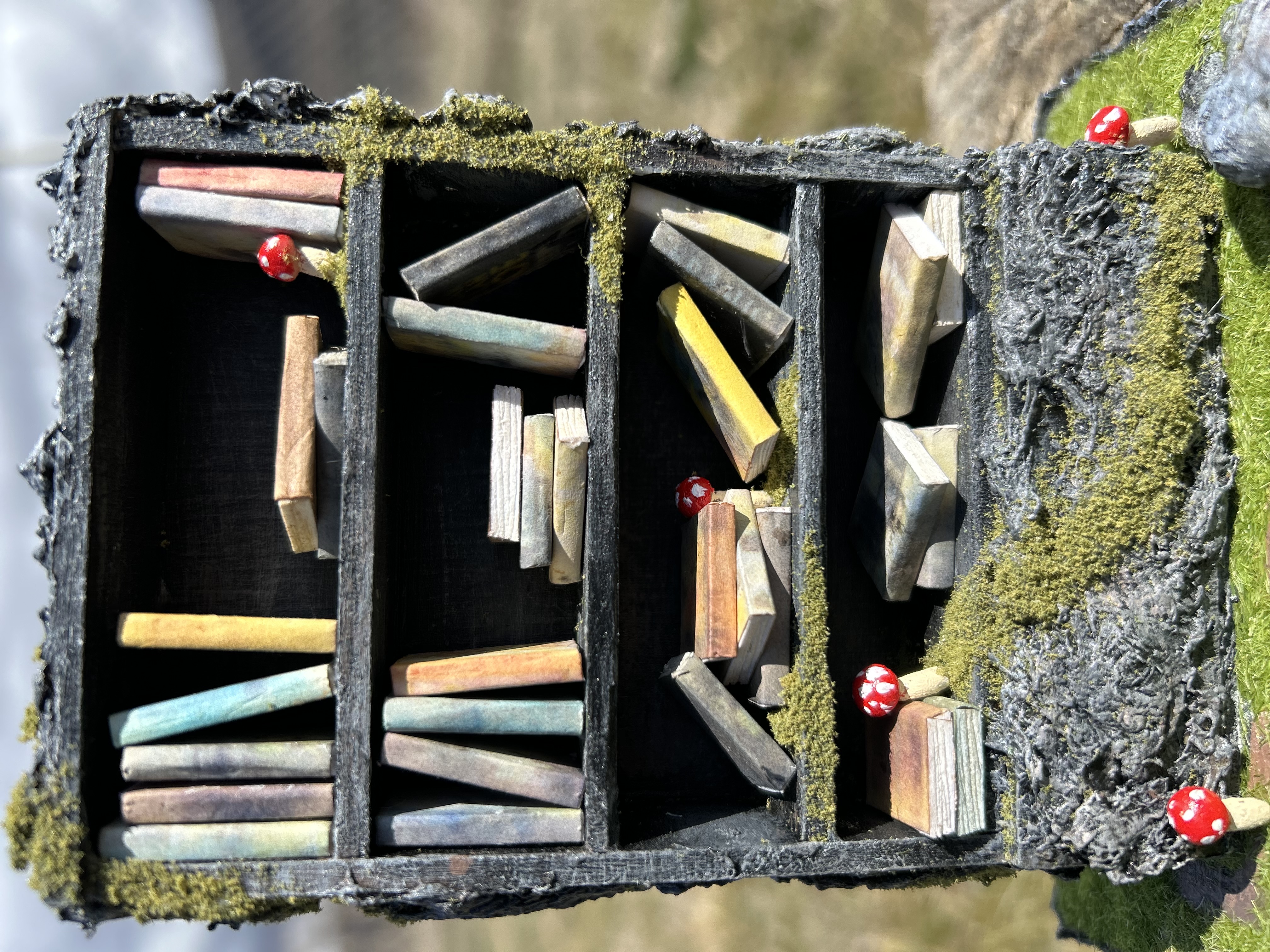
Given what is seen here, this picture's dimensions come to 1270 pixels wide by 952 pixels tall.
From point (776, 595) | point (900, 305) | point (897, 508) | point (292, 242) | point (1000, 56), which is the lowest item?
point (776, 595)

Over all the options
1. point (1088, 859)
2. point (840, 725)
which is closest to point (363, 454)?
point (840, 725)

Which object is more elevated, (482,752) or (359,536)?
(359,536)

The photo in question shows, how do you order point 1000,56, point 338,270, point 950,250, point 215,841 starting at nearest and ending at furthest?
point 215,841 < point 338,270 < point 950,250 < point 1000,56

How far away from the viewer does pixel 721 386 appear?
282 centimetres

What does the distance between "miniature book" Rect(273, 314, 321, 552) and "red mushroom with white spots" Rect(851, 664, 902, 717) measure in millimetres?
2022

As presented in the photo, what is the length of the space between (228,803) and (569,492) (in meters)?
1.43

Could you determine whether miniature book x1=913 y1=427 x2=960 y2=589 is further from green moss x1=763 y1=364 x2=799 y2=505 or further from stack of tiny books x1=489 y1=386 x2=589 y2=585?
stack of tiny books x1=489 y1=386 x2=589 y2=585

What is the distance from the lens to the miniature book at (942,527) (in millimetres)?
2971

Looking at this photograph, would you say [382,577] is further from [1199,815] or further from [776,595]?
[1199,815]

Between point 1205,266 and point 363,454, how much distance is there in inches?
119

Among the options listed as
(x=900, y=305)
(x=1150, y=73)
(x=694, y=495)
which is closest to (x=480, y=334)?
(x=694, y=495)

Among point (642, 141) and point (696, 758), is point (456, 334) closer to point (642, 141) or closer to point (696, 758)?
point (642, 141)

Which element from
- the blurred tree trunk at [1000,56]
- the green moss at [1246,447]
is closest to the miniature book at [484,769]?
the green moss at [1246,447]

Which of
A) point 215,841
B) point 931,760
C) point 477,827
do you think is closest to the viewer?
point 215,841
